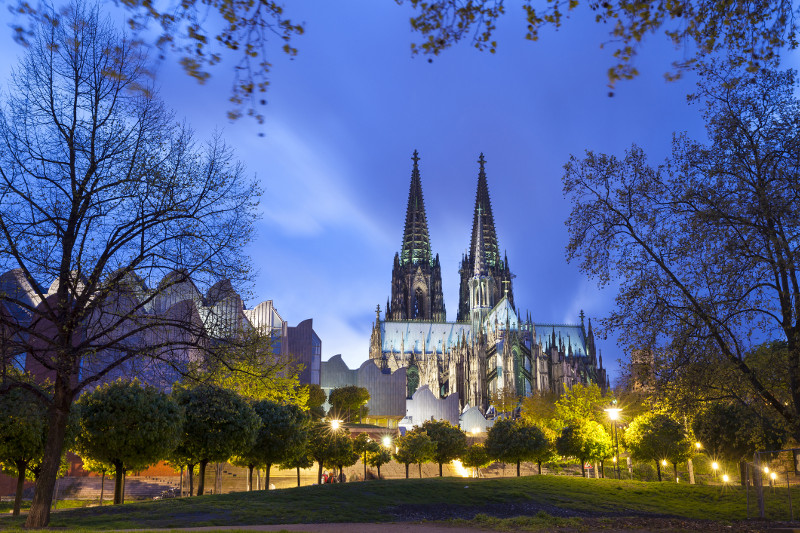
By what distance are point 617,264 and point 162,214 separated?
12.0 m

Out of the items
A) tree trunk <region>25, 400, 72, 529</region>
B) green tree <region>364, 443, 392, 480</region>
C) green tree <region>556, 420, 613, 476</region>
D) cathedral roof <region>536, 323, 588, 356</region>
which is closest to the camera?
tree trunk <region>25, 400, 72, 529</region>

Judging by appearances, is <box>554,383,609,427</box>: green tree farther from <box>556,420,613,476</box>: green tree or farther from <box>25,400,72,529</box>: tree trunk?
<box>25,400,72,529</box>: tree trunk

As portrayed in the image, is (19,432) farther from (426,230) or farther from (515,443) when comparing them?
(426,230)

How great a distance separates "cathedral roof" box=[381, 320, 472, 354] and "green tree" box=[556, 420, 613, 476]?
88450mm

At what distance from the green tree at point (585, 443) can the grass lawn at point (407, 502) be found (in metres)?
5.77

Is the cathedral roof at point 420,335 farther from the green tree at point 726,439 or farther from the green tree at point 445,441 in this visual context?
the green tree at point 726,439

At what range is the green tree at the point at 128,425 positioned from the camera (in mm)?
23781

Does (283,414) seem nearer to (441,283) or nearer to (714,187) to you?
(714,187)

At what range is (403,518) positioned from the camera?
21891 millimetres

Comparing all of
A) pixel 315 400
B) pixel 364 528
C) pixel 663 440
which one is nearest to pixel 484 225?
pixel 315 400

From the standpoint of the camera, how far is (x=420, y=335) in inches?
5458

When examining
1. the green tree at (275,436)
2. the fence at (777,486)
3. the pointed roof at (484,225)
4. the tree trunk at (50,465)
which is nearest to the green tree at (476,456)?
the green tree at (275,436)

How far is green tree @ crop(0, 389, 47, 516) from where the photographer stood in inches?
838

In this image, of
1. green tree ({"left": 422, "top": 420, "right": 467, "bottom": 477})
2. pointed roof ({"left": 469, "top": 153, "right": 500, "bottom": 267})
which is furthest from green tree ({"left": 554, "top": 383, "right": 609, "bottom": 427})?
pointed roof ({"left": 469, "top": 153, "right": 500, "bottom": 267})
